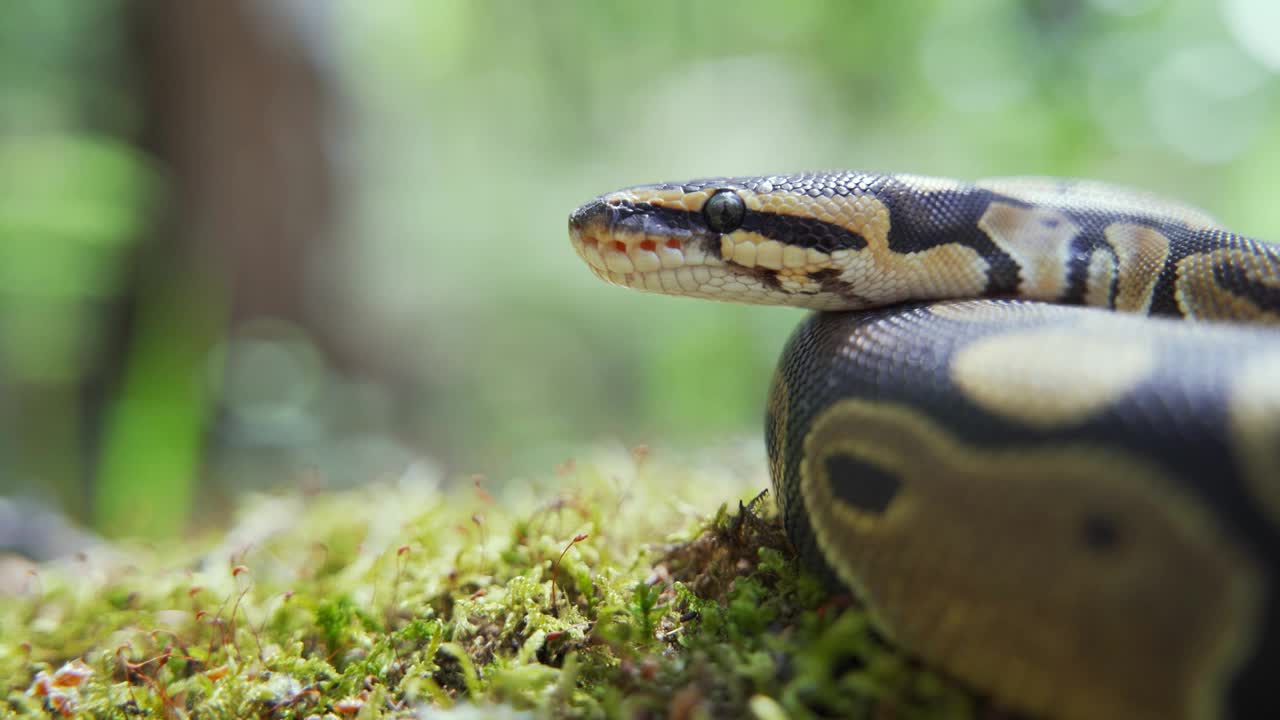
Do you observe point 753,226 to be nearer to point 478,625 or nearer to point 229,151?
point 478,625

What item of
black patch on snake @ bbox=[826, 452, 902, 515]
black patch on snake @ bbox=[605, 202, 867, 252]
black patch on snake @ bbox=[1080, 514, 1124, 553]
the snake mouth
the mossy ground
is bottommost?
the mossy ground

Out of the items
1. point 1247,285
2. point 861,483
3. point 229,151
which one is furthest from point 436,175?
point 861,483

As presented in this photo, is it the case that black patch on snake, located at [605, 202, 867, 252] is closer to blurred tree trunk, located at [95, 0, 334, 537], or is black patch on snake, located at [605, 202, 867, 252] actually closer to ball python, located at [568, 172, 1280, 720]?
ball python, located at [568, 172, 1280, 720]

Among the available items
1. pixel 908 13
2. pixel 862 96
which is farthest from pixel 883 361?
pixel 862 96

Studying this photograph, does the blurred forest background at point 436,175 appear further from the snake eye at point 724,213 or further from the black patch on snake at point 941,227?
the black patch on snake at point 941,227

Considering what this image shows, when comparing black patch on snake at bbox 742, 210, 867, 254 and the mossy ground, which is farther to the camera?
black patch on snake at bbox 742, 210, 867, 254

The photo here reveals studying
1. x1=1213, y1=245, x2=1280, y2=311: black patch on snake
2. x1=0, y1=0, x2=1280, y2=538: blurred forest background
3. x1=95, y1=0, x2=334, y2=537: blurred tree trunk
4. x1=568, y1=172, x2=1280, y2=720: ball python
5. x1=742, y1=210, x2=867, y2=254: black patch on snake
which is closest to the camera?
x1=568, y1=172, x2=1280, y2=720: ball python

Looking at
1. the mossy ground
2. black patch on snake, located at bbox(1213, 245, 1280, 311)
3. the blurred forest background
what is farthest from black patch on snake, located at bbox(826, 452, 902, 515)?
the blurred forest background
